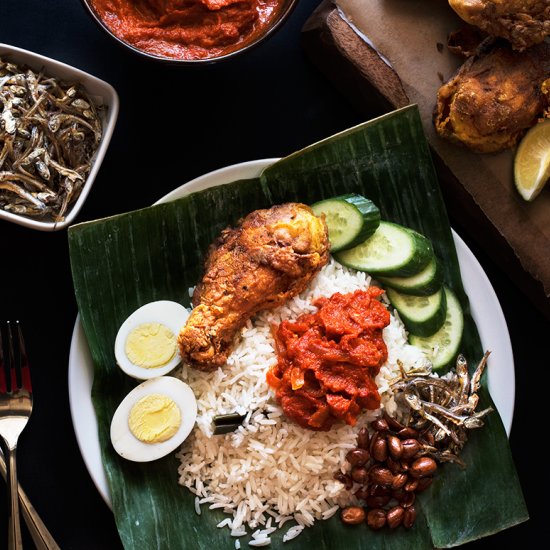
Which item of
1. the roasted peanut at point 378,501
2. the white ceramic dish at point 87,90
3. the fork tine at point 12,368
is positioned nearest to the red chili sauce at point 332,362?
the roasted peanut at point 378,501

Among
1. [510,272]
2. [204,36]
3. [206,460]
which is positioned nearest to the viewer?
[204,36]

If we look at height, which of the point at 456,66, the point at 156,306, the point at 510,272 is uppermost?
the point at 456,66

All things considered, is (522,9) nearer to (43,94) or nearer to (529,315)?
(529,315)

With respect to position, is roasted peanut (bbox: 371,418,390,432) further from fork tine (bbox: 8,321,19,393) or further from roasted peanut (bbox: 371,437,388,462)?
fork tine (bbox: 8,321,19,393)

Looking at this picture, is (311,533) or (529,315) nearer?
(311,533)

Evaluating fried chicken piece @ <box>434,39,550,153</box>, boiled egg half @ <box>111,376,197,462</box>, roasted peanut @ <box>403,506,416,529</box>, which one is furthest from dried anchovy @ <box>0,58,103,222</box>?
roasted peanut @ <box>403,506,416,529</box>

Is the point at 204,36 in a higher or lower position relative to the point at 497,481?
higher

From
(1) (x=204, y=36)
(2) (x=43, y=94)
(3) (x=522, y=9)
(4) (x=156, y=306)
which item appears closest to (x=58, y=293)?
(4) (x=156, y=306)

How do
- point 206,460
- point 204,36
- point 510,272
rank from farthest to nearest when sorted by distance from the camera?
point 510,272 < point 206,460 < point 204,36
